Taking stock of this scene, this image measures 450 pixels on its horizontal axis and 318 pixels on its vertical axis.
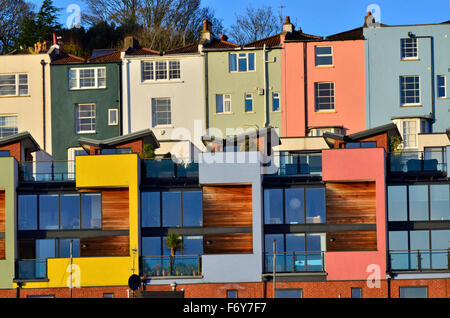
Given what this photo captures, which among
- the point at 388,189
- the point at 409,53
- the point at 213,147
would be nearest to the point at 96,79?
the point at 213,147

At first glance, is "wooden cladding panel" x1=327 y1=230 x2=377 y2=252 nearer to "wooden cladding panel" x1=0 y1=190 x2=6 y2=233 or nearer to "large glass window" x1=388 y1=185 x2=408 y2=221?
"large glass window" x1=388 y1=185 x2=408 y2=221

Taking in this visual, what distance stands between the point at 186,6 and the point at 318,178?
38407 millimetres

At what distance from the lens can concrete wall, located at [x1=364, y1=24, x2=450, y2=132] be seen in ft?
165

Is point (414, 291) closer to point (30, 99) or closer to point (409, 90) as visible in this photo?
point (409, 90)

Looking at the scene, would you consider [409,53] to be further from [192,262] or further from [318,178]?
[192,262]

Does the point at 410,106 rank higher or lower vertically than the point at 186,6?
lower

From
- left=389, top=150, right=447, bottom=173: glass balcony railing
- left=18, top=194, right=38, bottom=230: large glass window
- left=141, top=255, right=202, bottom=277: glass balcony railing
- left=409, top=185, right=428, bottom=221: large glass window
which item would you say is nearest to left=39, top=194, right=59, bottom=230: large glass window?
left=18, top=194, right=38, bottom=230: large glass window

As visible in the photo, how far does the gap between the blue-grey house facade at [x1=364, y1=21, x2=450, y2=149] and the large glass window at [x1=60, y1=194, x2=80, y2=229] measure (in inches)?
758

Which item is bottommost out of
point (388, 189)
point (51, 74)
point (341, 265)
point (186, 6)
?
point (341, 265)

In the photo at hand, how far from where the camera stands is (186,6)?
73188 mm

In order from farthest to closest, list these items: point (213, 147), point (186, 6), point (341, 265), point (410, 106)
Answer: point (186, 6) → point (410, 106) → point (213, 147) → point (341, 265)

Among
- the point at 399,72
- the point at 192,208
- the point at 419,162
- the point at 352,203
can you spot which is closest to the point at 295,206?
the point at 352,203

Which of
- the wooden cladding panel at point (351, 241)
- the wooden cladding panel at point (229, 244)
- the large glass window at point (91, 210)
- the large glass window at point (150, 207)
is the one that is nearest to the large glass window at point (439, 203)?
the wooden cladding panel at point (351, 241)

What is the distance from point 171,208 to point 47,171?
18.7ft
